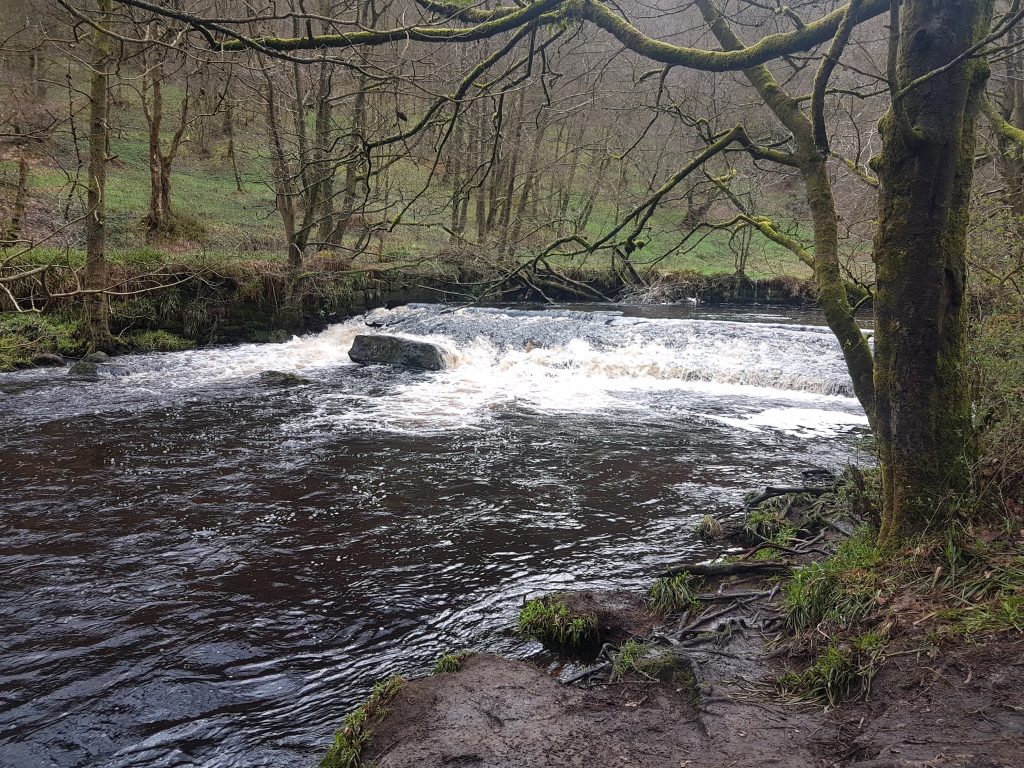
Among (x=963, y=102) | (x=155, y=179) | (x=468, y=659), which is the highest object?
(x=155, y=179)

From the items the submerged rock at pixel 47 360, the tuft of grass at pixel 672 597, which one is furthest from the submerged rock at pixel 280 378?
the tuft of grass at pixel 672 597

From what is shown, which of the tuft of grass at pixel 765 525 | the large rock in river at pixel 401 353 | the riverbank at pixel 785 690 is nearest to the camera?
the riverbank at pixel 785 690

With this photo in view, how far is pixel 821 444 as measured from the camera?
10.3 m

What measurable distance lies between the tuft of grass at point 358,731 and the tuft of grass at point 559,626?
49.7 inches

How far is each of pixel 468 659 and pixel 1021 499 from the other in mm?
3270

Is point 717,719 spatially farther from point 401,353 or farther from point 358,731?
point 401,353

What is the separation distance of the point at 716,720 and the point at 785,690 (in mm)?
462

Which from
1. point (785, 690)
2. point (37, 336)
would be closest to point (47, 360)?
point (37, 336)

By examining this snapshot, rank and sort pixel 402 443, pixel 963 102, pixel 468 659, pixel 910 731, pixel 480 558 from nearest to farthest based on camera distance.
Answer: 1. pixel 910 731
2. pixel 963 102
3. pixel 468 659
4. pixel 480 558
5. pixel 402 443

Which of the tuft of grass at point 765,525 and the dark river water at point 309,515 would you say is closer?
the dark river water at point 309,515

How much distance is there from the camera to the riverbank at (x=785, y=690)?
2947 mm

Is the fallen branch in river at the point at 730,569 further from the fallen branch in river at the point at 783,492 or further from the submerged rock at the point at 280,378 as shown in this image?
the submerged rock at the point at 280,378

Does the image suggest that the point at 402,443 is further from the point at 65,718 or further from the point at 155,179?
the point at 155,179

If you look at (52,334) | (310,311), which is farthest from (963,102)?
(310,311)
